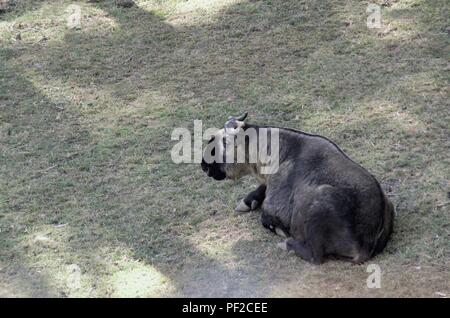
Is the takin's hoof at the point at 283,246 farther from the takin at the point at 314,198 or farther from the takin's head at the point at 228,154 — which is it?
the takin's head at the point at 228,154

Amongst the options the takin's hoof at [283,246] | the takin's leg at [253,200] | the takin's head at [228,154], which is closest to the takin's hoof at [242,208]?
the takin's leg at [253,200]

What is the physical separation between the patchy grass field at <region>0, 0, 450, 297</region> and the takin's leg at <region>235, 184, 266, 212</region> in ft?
0.45

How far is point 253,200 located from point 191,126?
267 centimetres

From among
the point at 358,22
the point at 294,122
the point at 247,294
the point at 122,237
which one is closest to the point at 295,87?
the point at 294,122

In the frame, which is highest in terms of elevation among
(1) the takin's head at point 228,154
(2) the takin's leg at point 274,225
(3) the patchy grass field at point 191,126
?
(1) the takin's head at point 228,154

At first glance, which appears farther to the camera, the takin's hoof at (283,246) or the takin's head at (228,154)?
the takin's head at (228,154)

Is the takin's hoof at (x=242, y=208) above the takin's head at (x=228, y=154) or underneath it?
underneath

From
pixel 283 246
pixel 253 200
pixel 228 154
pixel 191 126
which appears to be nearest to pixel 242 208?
pixel 253 200

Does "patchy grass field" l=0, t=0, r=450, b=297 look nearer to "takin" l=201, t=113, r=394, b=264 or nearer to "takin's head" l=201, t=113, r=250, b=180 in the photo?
"takin" l=201, t=113, r=394, b=264

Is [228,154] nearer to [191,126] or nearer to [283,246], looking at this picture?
[283,246]

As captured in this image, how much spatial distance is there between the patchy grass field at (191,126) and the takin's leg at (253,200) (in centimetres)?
14

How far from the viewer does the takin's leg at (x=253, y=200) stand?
8.93m

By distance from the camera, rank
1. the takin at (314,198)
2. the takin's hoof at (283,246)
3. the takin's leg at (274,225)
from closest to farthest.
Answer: the takin at (314,198) < the takin's hoof at (283,246) < the takin's leg at (274,225)

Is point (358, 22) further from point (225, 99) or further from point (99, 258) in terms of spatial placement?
point (99, 258)
